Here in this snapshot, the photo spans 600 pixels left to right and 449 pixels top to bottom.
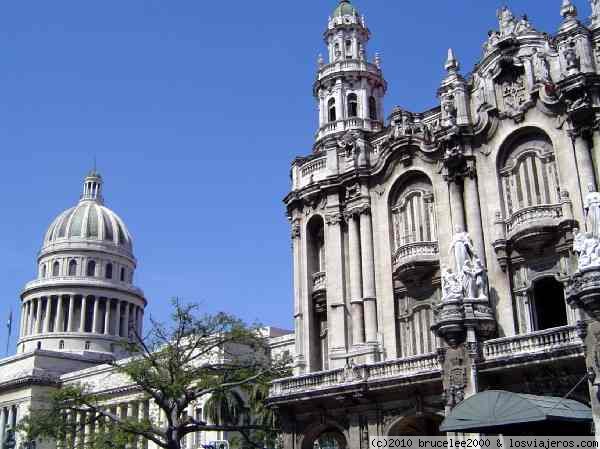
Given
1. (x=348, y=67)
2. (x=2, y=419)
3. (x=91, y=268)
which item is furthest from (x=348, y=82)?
(x=91, y=268)

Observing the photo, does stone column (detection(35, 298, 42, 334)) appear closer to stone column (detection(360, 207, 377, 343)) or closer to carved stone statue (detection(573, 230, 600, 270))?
stone column (detection(360, 207, 377, 343))

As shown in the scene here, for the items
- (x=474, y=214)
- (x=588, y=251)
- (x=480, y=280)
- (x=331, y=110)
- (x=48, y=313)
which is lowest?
(x=588, y=251)

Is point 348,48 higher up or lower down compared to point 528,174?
higher up

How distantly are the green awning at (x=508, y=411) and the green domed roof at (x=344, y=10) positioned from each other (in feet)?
110

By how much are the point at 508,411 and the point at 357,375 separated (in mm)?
12239

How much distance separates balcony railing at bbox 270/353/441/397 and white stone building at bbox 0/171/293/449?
166 feet

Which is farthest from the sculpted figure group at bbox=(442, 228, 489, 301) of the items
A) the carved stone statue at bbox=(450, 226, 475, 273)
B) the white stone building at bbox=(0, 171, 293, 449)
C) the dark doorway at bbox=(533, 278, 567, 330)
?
the white stone building at bbox=(0, 171, 293, 449)

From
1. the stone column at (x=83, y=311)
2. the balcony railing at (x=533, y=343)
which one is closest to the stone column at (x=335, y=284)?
the balcony railing at (x=533, y=343)

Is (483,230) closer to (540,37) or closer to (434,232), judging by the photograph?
(434,232)

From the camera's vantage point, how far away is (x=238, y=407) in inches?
2127

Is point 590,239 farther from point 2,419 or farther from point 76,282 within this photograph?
point 76,282

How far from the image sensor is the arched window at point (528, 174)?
34.9 meters

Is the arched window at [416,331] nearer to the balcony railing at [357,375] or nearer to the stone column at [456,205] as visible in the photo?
the balcony railing at [357,375]

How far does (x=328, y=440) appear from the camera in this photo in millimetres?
38906
